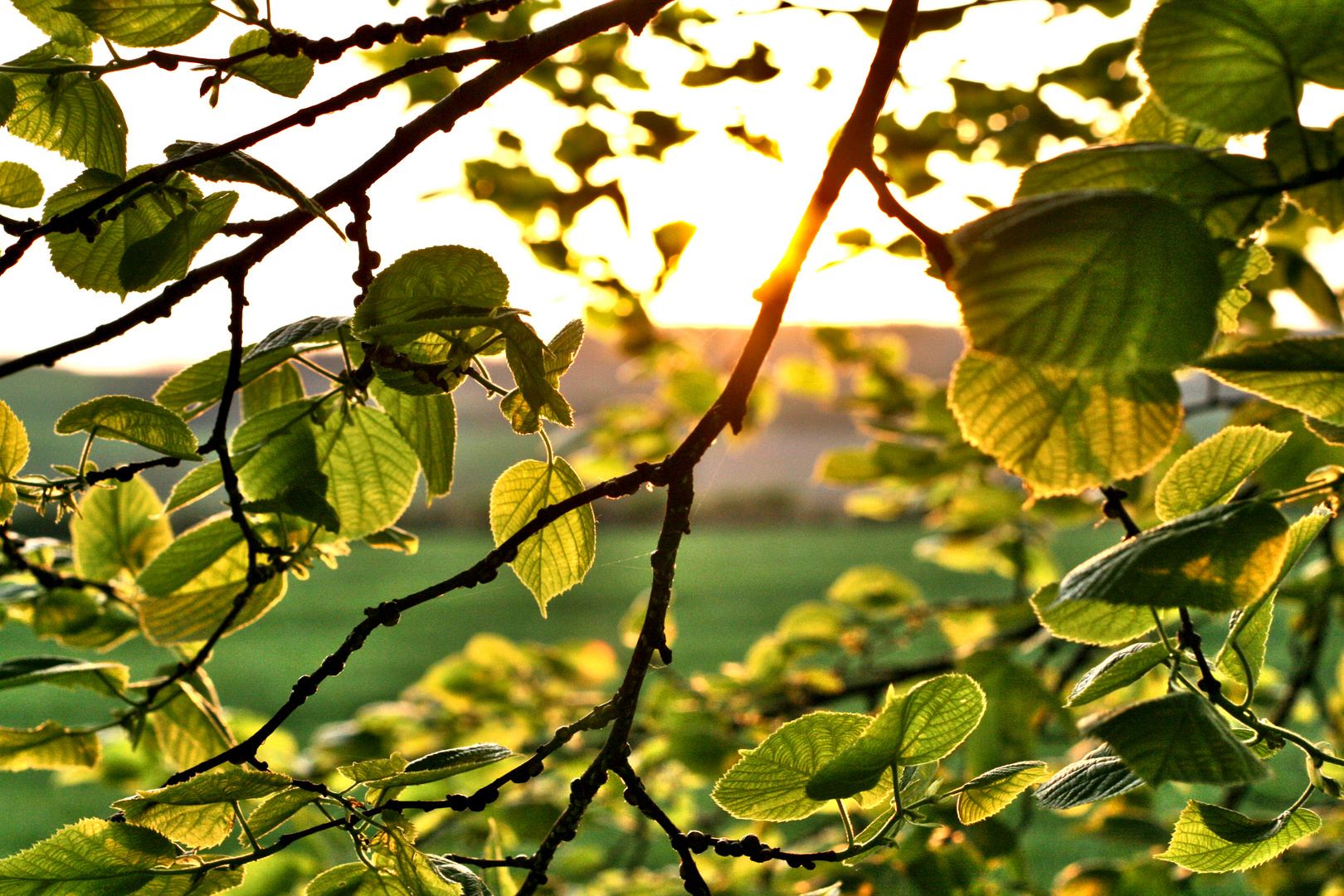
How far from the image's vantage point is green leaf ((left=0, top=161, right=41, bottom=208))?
0.30m

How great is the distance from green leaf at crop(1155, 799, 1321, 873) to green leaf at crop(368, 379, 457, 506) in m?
0.24

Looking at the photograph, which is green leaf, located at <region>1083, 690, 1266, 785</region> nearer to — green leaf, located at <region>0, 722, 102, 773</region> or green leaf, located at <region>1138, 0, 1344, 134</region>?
green leaf, located at <region>1138, 0, 1344, 134</region>

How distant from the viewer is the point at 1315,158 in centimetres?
19

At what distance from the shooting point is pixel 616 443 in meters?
1.19

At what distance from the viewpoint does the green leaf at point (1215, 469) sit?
0.24 metres

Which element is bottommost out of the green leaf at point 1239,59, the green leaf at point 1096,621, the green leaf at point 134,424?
the green leaf at point 1096,621

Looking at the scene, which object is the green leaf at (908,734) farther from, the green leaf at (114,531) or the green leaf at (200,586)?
the green leaf at (114,531)

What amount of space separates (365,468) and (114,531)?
0.68 feet

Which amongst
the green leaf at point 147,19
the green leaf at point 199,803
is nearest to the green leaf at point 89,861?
the green leaf at point 199,803

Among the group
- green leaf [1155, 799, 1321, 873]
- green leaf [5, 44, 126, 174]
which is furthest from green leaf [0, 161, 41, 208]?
green leaf [1155, 799, 1321, 873]

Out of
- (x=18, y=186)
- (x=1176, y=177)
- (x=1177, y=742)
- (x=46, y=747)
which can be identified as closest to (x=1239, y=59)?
(x=1176, y=177)

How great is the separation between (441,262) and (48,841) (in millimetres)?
180

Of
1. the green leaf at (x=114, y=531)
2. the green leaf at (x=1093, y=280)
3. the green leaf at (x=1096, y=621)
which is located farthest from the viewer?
the green leaf at (x=114, y=531)

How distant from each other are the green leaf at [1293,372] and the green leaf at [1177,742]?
0.23ft
